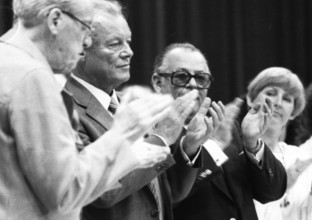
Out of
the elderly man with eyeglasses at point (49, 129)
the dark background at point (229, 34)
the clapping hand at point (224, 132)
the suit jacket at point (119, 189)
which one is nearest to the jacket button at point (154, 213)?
the suit jacket at point (119, 189)

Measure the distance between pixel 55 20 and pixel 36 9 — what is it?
0.16ft

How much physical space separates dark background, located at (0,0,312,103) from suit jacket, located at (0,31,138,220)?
A: 2170mm

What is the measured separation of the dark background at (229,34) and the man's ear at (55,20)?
207 cm

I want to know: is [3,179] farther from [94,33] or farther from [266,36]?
[266,36]

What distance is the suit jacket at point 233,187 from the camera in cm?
225

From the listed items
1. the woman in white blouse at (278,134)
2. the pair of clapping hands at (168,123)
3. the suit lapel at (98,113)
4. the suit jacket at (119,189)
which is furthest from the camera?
the woman in white blouse at (278,134)

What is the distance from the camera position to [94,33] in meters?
2.04

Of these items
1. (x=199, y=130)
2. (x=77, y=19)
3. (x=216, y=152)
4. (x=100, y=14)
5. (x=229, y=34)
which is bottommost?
(x=229, y=34)

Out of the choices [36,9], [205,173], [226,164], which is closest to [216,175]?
[205,173]

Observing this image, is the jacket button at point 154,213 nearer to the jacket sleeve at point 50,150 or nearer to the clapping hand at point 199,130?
the clapping hand at point 199,130

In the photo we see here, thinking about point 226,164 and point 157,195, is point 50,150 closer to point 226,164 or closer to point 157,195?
point 157,195

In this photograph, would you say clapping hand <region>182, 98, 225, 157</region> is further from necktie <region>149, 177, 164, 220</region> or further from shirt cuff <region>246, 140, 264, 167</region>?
shirt cuff <region>246, 140, 264, 167</region>

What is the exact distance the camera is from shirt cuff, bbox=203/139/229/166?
7.60 feet

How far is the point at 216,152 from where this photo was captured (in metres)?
2.35
